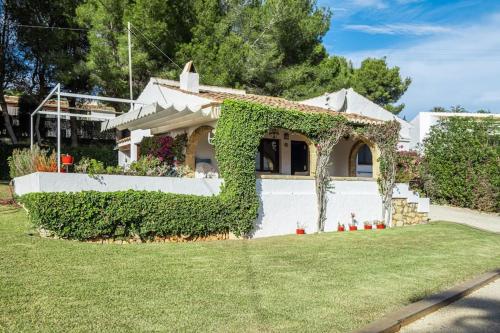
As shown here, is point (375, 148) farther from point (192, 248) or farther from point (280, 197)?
point (192, 248)

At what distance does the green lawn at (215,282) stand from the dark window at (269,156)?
860 centimetres

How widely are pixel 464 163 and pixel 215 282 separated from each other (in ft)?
63.5

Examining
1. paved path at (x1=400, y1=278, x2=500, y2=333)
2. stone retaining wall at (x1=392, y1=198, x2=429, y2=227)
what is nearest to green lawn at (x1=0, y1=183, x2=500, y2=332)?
paved path at (x1=400, y1=278, x2=500, y2=333)

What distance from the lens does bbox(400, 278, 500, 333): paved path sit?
20.8ft

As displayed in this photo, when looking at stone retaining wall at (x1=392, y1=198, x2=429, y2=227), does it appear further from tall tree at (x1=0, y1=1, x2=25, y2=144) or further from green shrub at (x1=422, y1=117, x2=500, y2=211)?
tall tree at (x1=0, y1=1, x2=25, y2=144)

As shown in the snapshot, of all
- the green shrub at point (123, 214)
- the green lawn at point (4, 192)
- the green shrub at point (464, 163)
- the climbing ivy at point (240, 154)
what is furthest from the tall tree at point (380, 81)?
the green shrub at point (123, 214)

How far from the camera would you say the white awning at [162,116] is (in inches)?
623

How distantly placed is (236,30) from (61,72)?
1096cm

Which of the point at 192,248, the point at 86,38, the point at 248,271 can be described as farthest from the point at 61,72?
the point at 248,271

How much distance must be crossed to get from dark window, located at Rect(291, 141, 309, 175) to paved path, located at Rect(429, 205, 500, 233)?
6281 mm

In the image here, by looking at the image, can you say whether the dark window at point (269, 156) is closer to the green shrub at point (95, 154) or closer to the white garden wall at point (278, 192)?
the white garden wall at point (278, 192)

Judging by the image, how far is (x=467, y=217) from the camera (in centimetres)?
2159

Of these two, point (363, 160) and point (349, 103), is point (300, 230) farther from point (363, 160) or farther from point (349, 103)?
point (363, 160)

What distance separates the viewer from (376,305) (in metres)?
7.10
